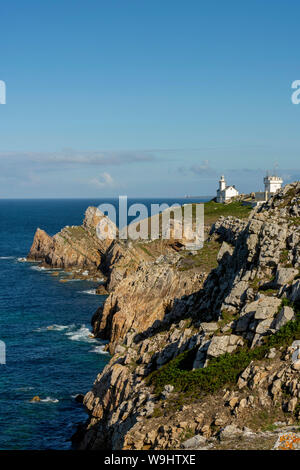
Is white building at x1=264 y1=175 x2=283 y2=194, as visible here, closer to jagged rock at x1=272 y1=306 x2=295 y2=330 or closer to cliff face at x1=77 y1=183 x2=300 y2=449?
cliff face at x1=77 y1=183 x2=300 y2=449

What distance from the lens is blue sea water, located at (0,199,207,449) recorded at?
44.1 metres

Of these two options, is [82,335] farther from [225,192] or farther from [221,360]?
[225,192]

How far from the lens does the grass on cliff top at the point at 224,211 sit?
12767cm

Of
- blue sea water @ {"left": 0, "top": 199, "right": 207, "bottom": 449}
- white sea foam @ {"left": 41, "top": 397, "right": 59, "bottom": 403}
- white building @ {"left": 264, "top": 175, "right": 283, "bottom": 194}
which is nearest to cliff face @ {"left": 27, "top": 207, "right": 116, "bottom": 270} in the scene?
blue sea water @ {"left": 0, "top": 199, "right": 207, "bottom": 449}

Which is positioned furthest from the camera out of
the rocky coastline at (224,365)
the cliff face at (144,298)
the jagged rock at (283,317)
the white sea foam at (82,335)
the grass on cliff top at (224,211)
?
the grass on cliff top at (224,211)

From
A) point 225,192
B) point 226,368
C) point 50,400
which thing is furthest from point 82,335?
point 225,192

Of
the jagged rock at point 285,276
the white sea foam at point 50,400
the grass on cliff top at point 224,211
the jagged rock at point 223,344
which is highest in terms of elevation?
the grass on cliff top at point 224,211

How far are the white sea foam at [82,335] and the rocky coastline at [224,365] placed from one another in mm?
25136

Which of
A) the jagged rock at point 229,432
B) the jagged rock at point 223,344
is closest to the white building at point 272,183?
the jagged rock at point 223,344

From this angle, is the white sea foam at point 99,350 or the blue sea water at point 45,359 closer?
the blue sea water at point 45,359

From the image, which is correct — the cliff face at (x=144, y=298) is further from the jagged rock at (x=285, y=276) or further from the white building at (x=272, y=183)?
the white building at (x=272, y=183)
